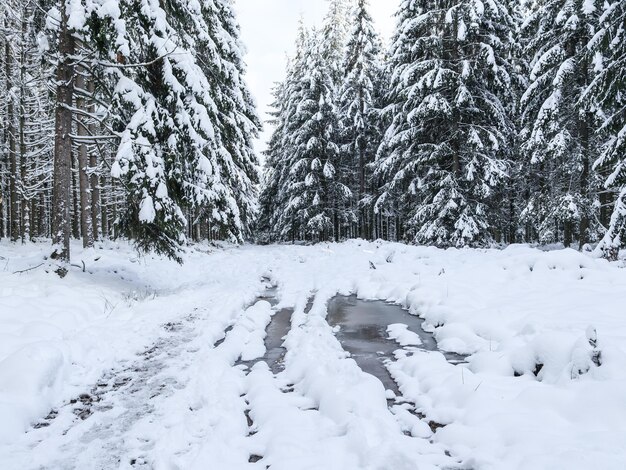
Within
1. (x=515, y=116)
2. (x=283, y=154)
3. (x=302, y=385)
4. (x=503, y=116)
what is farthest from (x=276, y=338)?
(x=283, y=154)

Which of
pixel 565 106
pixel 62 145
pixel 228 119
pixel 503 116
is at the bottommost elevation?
pixel 62 145

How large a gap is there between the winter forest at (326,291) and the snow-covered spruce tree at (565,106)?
4.3 inches

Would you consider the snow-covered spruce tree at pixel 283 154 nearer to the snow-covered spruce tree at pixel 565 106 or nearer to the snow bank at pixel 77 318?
the snow-covered spruce tree at pixel 565 106

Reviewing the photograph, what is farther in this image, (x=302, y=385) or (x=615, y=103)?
(x=615, y=103)

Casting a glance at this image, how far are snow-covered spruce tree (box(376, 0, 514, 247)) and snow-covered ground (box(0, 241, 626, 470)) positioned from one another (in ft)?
25.2

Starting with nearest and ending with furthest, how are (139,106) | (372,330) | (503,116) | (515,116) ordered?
(372,330) → (139,106) → (503,116) → (515,116)

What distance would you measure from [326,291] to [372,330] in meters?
3.31

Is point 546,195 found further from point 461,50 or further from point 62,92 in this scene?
point 62,92

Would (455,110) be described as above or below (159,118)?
above

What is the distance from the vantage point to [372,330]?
6629mm

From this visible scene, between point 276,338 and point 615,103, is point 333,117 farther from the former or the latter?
point 276,338

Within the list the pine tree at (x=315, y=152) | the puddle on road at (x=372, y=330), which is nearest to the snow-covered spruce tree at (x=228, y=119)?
the pine tree at (x=315, y=152)

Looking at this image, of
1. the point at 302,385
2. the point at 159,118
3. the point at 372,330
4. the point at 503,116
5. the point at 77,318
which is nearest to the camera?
the point at 302,385

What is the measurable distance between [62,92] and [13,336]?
569cm
